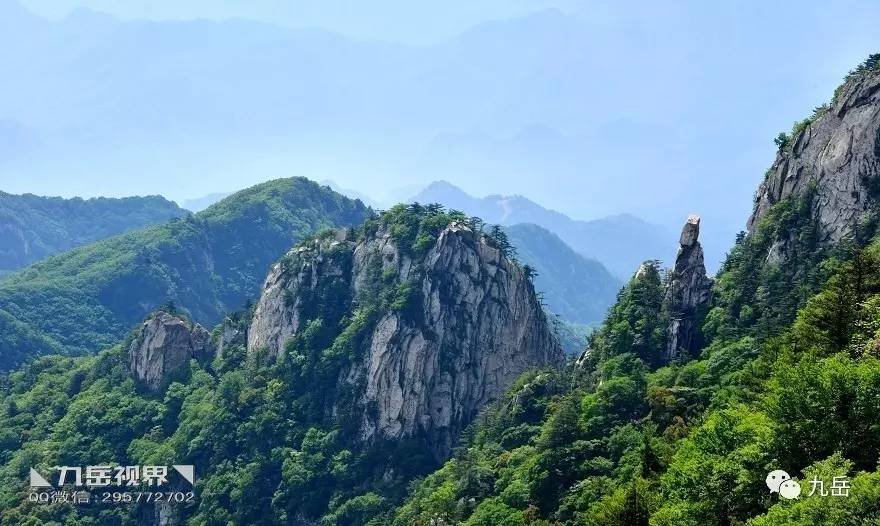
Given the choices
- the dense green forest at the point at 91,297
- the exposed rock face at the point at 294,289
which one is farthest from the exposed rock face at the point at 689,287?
the dense green forest at the point at 91,297

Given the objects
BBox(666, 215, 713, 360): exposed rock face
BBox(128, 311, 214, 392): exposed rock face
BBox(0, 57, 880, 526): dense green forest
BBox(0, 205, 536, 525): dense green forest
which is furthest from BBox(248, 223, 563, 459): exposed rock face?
BBox(666, 215, 713, 360): exposed rock face

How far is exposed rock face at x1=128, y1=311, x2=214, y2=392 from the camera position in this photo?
104938 mm

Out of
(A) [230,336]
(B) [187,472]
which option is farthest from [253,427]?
(A) [230,336]

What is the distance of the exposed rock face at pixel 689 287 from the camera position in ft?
236

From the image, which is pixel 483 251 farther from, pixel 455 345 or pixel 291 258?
pixel 291 258

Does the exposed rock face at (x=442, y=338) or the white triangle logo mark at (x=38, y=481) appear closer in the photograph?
the white triangle logo mark at (x=38, y=481)

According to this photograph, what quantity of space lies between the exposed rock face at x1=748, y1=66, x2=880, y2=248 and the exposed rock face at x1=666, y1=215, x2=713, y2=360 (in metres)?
6.76

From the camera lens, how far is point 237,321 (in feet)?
355

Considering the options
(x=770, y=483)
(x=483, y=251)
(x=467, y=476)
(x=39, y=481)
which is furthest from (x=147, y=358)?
(x=770, y=483)

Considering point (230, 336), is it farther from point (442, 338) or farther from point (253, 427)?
point (442, 338)

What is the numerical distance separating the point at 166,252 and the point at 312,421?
116 meters

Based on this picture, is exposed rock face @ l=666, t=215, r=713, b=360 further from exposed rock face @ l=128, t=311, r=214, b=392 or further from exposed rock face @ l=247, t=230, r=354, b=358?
exposed rock face @ l=128, t=311, r=214, b=392

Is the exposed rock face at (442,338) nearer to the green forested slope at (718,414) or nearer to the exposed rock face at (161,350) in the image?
the green forested slope at (718,414)

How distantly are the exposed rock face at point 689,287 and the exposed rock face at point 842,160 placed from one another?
676 centimetres
